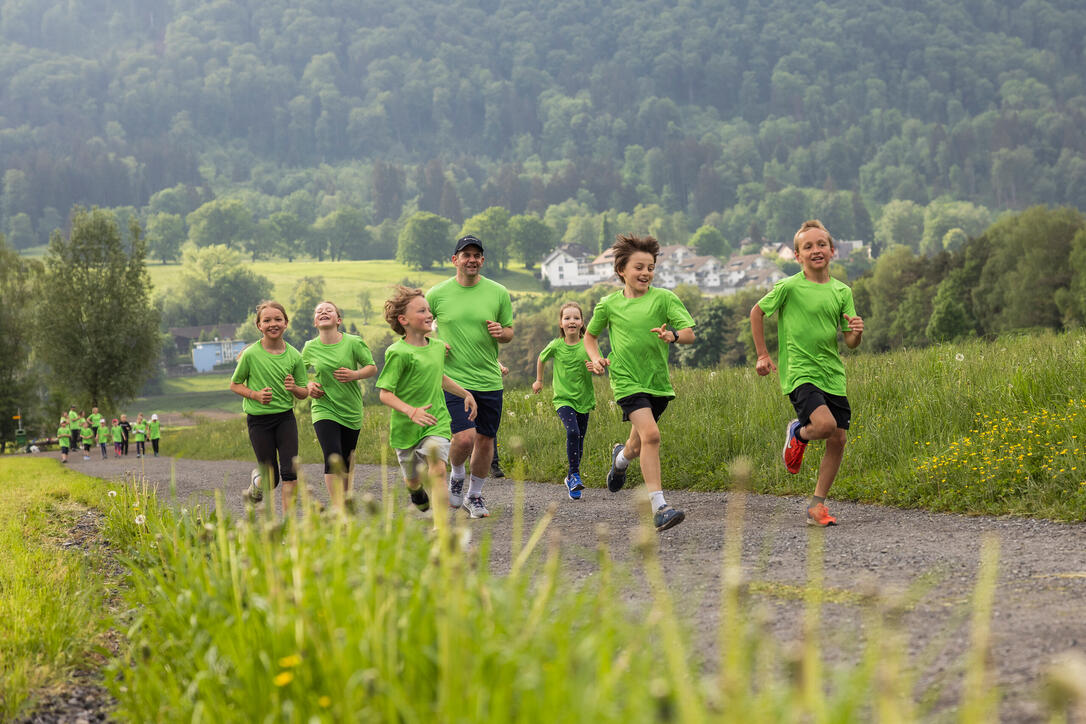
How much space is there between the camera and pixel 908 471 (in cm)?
841

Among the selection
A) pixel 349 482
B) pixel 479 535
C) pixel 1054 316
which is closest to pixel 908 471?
pixel 479 535

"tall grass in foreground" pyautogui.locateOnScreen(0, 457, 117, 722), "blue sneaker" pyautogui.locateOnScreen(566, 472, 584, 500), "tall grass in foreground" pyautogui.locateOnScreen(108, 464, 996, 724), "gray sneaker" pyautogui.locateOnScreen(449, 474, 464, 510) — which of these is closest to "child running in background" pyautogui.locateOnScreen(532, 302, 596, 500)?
"blue sneaker" pyautogui.locateOnScreen(566, 472, 584, 500)

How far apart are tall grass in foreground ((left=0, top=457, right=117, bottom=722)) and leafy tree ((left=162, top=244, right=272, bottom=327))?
159033 millimetres

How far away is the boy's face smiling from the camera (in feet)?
24.8

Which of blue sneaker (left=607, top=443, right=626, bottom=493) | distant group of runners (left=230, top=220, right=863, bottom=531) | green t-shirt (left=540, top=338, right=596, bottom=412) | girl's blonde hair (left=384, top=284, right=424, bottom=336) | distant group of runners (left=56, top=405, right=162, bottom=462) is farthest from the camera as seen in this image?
distant group of runners (left=56, top=405, right=162, bottom=462)

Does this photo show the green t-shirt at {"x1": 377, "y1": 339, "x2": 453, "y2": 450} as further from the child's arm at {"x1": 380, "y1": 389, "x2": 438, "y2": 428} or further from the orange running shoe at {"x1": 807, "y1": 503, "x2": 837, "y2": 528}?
the orange running shoe at {"x1": 807, "y1": 503, "x2": 837, "y2": 528}

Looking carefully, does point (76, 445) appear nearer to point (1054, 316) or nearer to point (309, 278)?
point (1054, 316)

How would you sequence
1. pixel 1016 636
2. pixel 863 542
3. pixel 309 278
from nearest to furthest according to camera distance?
pixel 1016 636, pixel 863 542, pixel 309 278

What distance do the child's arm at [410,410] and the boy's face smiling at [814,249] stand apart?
9.24 ft

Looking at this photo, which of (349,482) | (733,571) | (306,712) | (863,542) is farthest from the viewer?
(349,482)

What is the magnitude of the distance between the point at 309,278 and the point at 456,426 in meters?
163

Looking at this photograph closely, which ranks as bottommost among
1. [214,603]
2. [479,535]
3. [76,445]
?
[76,445]

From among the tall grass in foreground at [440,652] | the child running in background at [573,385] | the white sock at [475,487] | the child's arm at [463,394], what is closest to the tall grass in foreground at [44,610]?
the tall grass in foreground at [440,652]

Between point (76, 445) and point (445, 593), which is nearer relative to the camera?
point (445, 593)
